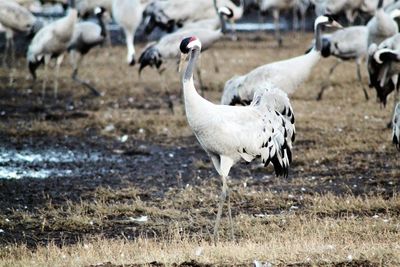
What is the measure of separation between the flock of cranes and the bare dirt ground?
0.48 m

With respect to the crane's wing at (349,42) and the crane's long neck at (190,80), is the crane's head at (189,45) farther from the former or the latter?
the crane's wing at (349,42)

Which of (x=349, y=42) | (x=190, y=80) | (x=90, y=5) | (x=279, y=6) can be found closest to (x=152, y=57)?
(x=349, y=42)

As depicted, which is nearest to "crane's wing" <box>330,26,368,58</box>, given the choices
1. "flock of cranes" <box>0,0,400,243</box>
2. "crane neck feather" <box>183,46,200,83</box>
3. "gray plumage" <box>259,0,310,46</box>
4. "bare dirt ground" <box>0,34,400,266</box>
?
"flock of cranes" <box>0,0,400,243</box>

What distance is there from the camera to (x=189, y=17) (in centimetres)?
1711

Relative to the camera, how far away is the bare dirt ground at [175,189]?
6.22 m

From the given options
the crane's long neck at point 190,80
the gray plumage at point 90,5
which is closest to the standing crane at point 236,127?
the crane's long neck at point 190,80

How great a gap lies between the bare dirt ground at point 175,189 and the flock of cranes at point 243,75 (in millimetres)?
483

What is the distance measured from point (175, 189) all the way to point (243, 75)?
4971 mm

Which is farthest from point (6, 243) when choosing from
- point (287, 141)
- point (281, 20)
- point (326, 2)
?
point (281, 20)

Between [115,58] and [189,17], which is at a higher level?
A: [189,17]

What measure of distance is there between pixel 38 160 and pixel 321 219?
13.4 feet

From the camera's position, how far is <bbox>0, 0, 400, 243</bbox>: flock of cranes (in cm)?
716

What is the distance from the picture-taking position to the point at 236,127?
7121mm

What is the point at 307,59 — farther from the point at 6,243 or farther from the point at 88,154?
the point at 6,243
